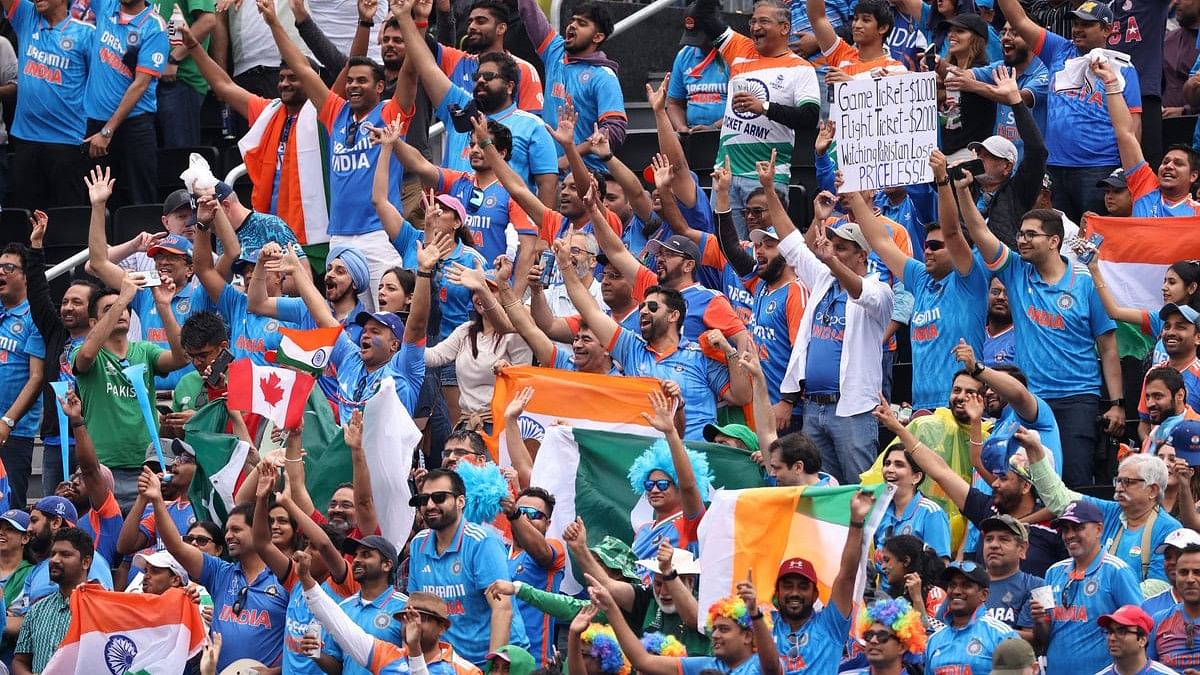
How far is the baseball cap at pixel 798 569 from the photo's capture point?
37.2ft

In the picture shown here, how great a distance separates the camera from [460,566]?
1234cm

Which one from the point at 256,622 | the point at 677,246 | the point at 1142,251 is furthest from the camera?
the point at 1142,251

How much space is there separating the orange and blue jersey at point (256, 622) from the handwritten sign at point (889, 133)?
414cm

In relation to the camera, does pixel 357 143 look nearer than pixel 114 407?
No

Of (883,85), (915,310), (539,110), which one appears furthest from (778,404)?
(539,110)

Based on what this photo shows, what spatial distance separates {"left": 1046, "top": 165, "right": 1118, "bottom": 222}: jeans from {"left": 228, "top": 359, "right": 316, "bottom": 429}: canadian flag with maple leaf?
17.7 feet

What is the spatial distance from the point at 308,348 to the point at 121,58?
3.98 meters

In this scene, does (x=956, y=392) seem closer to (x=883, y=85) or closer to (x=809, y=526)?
(x=809, y=526)

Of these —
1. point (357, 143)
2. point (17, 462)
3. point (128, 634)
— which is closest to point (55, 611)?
point (128, 634)

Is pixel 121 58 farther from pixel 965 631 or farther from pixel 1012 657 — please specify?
pixel 1012 657

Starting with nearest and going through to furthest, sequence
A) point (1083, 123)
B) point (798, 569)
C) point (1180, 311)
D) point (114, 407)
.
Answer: point (798, 569) → point (1180, 311) → point (114, 407) → point (1083, 123)

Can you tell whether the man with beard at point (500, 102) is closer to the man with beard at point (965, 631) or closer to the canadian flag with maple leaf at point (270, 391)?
the canadian flag with maple leaf at point (270, 391)

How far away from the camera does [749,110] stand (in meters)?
16.2

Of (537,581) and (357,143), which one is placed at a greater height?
(357,143)
